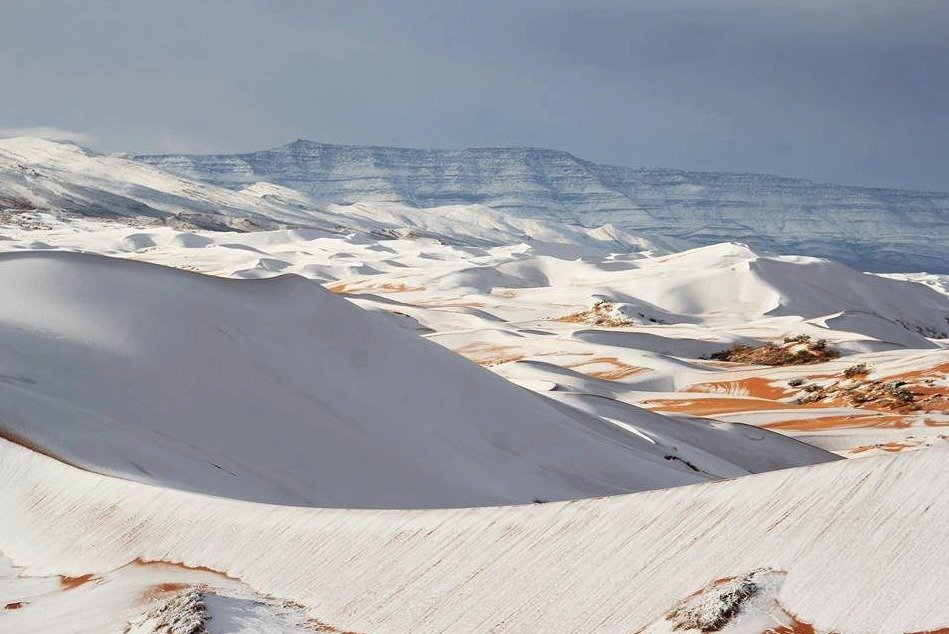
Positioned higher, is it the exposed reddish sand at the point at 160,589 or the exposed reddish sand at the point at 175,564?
the exposed reddish sand at the point at 160,589

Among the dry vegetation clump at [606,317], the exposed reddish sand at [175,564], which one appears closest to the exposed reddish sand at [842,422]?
the exposed reddish sand at [175,564]

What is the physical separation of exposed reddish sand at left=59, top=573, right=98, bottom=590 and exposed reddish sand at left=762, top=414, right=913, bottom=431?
23425 mm

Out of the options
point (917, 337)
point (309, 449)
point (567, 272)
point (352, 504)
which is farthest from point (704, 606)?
point (567, 272)

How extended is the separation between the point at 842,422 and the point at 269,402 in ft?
63.1

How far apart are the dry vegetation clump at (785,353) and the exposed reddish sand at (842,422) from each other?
49.7ft

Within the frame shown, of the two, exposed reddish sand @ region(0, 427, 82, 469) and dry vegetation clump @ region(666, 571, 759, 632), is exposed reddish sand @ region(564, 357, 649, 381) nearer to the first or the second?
exposed reddish sand @ region(0, 427, 82, 469)

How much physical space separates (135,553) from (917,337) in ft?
191

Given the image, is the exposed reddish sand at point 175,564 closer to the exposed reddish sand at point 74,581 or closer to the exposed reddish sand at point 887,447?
the exposed reddish sand at point 74,581

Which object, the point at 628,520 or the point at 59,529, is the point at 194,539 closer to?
the point at 59,529

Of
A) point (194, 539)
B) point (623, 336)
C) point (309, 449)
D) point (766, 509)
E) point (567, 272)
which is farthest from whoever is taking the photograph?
point (567, 272)

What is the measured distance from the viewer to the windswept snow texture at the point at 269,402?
36.0ft

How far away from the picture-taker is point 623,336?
49750 millimetres

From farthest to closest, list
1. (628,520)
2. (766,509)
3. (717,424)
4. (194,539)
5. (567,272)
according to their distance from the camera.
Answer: (567,272)
(717,424)
(194,539)
(628,520)
(766,509)

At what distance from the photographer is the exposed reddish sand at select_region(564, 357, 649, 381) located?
39312mm
